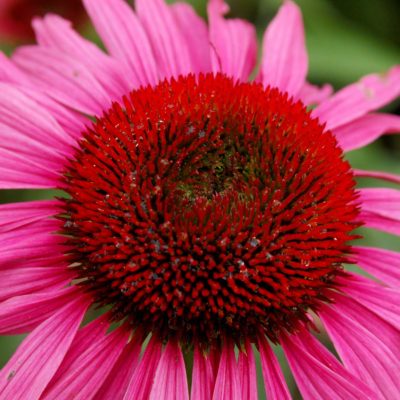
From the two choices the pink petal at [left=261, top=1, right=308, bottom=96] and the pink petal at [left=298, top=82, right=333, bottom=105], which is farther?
the pink petal at [left=298, top=82, right=333, bottom=105]

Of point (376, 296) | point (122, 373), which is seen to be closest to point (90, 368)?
point (122, 373)

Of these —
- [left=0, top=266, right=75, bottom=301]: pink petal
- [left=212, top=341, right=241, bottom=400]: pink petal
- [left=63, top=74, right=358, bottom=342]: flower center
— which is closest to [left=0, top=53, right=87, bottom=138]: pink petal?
[left=63, top=74, right=358, bottom=342]: flower center

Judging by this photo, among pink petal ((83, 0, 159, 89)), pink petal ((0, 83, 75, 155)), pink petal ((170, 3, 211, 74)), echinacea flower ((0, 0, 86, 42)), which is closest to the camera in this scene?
pink petal ((0, 83, 75, 155))

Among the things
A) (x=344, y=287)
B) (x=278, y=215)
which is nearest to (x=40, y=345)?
(x=278, y=215)

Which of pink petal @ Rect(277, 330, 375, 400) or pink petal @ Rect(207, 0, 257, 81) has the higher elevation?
pink petal @ Rect(207, 0, 257, 81)

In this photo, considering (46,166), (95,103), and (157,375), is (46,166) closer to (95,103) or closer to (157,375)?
(95,103)

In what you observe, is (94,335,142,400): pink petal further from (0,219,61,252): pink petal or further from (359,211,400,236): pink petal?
(359,211,400,236): pink petal

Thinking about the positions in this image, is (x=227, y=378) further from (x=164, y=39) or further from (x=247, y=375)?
(x=164, y=39)
